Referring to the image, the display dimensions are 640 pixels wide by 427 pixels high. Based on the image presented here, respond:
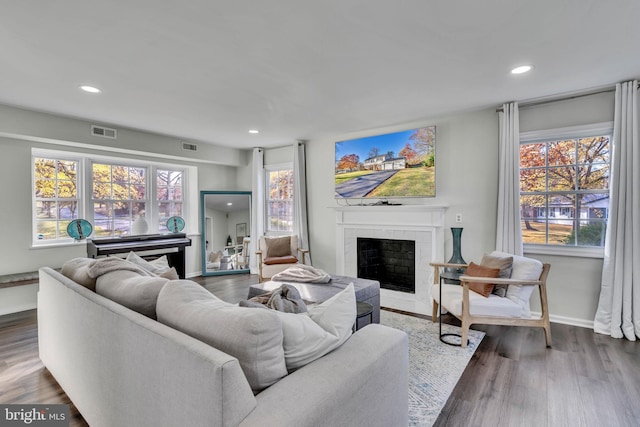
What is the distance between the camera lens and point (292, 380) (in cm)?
113

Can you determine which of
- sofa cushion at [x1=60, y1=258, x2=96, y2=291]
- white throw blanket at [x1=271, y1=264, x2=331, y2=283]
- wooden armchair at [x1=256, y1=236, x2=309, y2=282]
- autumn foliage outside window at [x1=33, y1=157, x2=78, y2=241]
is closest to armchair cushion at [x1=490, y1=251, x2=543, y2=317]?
white throw blanket at [x1=271, y1=264, x2=331, y2=283]

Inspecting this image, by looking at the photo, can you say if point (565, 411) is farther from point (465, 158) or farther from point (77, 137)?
point (77, 137)

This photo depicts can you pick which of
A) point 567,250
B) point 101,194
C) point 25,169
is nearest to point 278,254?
point 101,194

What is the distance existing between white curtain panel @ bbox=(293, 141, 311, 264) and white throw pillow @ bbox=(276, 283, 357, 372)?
383 centimetres

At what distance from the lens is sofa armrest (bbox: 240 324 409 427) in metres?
0.99

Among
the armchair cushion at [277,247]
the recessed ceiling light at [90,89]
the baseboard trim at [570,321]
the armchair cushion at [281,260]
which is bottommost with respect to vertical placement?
the baseboard trim at [570,321]

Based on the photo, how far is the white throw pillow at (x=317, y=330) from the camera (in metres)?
1.22

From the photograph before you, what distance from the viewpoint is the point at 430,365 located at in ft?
8.45

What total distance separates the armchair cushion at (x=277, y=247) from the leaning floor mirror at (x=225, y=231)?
4.19ft

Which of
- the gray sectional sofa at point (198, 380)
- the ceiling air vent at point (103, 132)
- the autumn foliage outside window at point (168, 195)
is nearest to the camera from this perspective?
the gray sectional sofa at point (198, 380)

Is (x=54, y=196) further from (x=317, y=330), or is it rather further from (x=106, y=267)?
(x=317, y=330)

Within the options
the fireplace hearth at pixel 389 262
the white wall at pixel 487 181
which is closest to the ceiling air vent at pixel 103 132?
the white wall at pixel 487 181

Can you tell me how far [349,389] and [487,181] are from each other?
3.44 meters

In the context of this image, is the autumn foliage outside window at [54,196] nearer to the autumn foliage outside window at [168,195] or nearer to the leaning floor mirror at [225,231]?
the autumn foliage outside window at [168,195]
